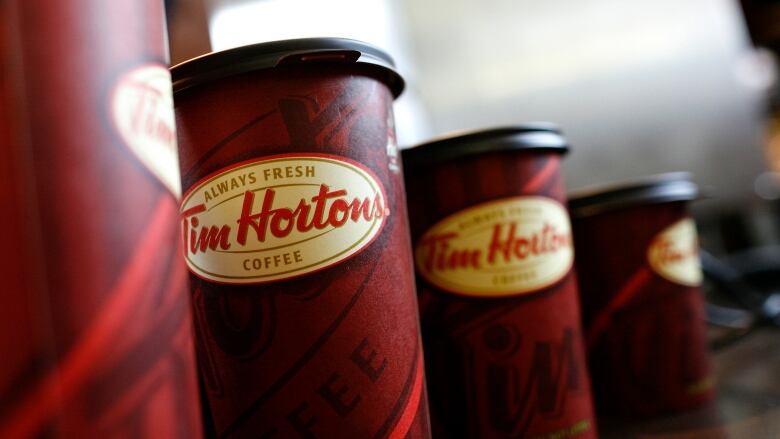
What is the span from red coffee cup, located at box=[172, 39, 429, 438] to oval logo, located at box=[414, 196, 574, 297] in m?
0.10

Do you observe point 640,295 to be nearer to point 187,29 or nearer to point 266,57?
point 266,57

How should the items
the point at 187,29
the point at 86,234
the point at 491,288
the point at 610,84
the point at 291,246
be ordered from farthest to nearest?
the point at 610,84, the point at 187,29, the point at 491,288, the point at 291,246, the point at 86,234

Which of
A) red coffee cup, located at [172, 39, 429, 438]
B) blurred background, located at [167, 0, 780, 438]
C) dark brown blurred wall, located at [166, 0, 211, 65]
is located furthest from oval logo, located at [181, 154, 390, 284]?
blurred background, located at [167, 0, 780, 438]

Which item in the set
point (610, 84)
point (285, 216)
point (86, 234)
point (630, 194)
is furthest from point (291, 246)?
Answer: point (610, 84)

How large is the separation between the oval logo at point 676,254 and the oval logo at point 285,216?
369mm

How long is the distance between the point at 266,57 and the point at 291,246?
0.33 ft

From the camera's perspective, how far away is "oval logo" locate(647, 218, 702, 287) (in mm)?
595

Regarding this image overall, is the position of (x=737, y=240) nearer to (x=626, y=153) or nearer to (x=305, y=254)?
(x=626, y=153)

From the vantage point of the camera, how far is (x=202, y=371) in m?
0.36

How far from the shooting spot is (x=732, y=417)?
1.83 ft

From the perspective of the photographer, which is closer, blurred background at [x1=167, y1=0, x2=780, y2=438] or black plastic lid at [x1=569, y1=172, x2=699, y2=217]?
black plastic lid at [x1=569, y1=172, x2=699, y2=217]

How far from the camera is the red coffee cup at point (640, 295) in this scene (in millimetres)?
594

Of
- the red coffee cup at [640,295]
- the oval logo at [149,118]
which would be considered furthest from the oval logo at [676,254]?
the oval logo at [149,118]

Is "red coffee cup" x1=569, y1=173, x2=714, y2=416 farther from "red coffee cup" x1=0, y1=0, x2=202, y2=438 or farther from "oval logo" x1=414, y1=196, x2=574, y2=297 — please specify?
"red coffee cup" x1=0, y1=0, x2=202, y2=438
